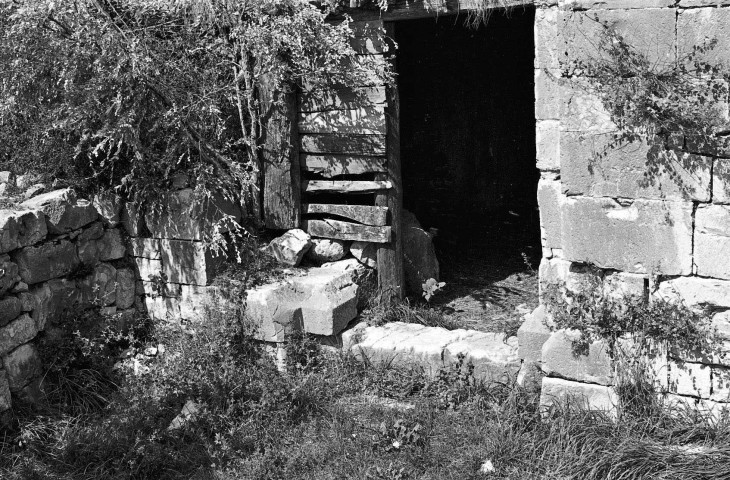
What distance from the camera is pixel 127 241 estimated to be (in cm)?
679

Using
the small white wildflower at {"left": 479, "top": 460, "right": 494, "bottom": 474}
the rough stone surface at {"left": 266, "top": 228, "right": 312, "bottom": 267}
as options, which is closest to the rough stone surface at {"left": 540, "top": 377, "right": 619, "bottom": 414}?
the small white wildflower at {"left": 479, "top": 460, "right": 494, "bottom": 474}

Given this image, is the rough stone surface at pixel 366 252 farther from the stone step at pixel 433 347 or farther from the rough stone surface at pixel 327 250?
the stone step at pixel 433 347

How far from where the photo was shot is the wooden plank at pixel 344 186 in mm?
6590

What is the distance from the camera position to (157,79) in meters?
6.35

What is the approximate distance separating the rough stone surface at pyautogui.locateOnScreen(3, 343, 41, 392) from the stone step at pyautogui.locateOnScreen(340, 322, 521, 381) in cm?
223

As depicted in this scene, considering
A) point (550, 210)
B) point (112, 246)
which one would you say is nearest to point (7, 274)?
point (112, 246)

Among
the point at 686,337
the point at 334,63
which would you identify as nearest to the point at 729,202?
the point at 686,337

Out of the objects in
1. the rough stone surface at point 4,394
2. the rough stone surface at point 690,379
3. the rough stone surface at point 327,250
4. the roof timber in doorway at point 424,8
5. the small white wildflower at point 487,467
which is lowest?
the small white wildflower at point 487,467

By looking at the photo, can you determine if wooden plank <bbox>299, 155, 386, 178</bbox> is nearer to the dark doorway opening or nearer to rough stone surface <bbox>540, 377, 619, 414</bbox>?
rough stone surface <bbox>540, 377, 619, 414</bbox>

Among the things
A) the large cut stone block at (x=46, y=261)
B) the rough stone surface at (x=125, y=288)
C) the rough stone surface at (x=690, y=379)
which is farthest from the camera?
the rough stone surface at (x=125, y=288)

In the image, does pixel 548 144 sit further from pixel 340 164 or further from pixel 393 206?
pixel 340 164

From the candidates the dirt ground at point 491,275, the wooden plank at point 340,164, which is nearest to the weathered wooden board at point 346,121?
the wooden plank at point 340,164

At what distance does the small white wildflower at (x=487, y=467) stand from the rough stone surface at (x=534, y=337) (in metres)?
0.84

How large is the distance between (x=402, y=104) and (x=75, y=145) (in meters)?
4.45
